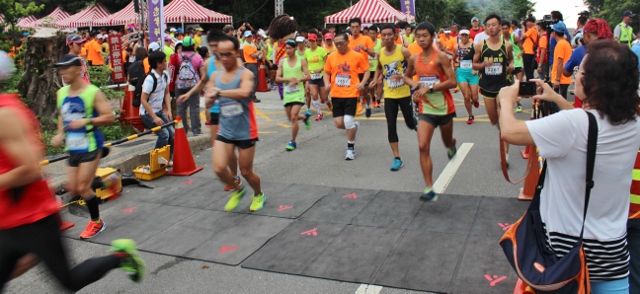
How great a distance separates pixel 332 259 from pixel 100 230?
254 centimetres

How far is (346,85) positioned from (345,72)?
214 mm

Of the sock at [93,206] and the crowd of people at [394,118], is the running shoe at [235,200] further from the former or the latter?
the sock at [93,206]

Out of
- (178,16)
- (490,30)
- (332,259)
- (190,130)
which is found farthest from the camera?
(178,16)

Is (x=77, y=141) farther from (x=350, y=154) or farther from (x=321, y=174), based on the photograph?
(x=350, y=154)

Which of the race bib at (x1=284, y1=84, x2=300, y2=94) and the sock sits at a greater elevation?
the race bib at (x1=284, y1=84, x2=300, y2=94)

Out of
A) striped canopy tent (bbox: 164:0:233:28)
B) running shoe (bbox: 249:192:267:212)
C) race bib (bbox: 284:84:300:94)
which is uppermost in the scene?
striped canopy tent (bbox: 164:0:233:28)

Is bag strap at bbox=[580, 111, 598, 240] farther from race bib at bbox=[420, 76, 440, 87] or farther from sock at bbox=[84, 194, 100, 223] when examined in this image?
sock at bbox=[84, 194, 100, 223]

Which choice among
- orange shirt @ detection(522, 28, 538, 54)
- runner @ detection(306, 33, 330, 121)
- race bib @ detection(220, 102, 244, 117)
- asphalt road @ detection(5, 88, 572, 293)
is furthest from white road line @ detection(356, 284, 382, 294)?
orange shirt @ detection(522, 28, 538, 54)

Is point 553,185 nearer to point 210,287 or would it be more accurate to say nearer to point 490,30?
point 210,287

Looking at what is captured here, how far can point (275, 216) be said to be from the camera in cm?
620

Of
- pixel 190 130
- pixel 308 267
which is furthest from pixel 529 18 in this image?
pixel 308 267

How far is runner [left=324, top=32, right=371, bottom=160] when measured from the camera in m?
8.69

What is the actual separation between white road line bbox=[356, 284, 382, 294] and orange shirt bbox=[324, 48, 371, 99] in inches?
184

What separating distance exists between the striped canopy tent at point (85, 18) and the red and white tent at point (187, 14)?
21.4 feet
